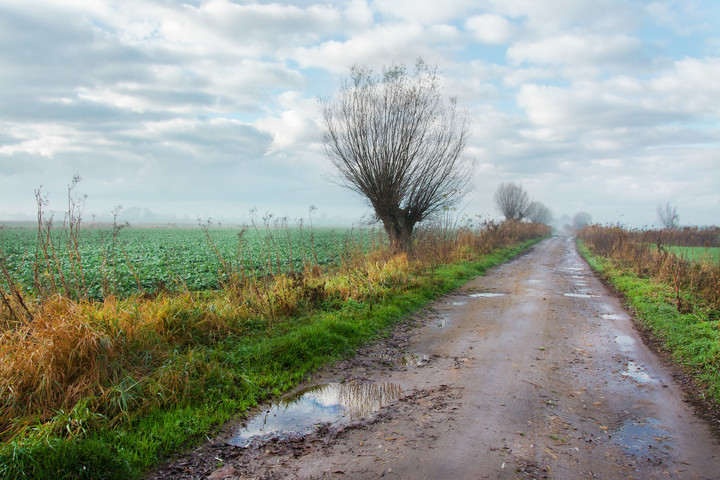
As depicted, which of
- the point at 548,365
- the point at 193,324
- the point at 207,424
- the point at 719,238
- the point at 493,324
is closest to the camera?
the point at 207,424

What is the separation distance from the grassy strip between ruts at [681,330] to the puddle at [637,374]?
0.52 m

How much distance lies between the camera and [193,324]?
20.7ft

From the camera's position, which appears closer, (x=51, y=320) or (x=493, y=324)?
(x=51, y=320)

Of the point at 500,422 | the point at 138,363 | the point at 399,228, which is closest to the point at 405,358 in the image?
the point at 500,422

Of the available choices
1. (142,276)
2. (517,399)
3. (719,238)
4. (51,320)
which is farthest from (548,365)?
(719,238)

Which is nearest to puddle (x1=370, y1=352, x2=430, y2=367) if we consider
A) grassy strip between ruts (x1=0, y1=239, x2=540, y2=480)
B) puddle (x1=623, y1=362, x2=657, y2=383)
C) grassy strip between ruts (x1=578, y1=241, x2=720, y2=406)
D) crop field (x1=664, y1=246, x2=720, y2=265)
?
grassy strip between ruts (x1=0, y1=239, x2=540, y2=480)

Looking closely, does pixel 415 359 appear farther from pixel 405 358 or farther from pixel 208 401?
pixel 208 401

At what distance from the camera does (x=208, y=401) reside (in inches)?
178

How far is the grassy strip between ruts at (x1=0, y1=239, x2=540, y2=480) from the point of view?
10.6 feet

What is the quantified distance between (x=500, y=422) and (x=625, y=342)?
14.5ft

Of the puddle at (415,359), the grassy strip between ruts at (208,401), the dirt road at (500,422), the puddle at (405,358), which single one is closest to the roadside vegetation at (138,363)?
the grassy strip between ruts at (208,401)

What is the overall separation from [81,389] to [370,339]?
4.24 meters

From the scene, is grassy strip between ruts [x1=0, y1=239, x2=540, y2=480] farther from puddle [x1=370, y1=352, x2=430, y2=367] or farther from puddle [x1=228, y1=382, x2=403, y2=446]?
puddle [x1=370, y1=352, x2=430, y2=367]

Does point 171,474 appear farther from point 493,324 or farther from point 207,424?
point 493,324
